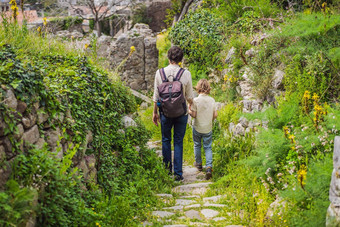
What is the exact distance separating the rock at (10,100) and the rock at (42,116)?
371 mm

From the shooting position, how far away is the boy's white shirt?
6.07 m

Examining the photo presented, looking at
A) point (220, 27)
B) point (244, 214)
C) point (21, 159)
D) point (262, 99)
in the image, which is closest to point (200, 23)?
point (220, 27)

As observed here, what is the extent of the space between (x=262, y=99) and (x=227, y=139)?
105 centimetres

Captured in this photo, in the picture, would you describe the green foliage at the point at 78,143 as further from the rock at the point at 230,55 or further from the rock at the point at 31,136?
the rock at the point at 230,55

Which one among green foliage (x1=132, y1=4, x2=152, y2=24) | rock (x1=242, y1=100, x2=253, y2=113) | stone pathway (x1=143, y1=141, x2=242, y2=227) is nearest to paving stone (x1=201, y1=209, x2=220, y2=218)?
stone pathway (x1=143, y1=141, x2=242, y2=227)

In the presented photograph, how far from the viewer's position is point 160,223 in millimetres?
4195

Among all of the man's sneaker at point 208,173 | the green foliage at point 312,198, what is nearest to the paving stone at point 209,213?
the green foliage at point 312,198

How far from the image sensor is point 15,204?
2.56 metres

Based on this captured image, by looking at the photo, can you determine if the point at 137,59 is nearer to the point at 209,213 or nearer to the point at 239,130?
the point at 239,130

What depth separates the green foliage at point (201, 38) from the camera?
10.3m

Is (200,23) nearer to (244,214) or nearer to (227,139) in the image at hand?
(227,139)

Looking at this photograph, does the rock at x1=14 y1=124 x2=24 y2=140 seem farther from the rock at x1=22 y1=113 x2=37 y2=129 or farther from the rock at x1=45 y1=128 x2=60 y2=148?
the rock at x1=45 y1=128 x2=60 y2=148

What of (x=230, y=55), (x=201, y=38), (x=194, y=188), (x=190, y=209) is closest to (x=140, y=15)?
(x=201, y=38)

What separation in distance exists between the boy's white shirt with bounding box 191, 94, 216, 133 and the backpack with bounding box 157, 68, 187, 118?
61cm
